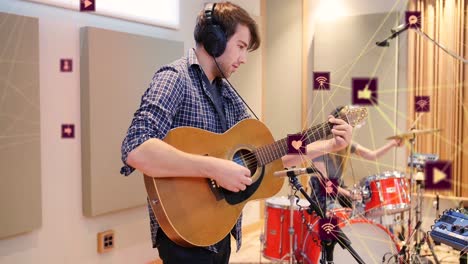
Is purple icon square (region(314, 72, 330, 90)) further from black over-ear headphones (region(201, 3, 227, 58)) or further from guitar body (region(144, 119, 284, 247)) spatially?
black over-ear headphones (region(201, 3, 227, 58))

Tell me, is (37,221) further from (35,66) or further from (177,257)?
(177,257)

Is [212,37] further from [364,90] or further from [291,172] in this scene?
[364,90]

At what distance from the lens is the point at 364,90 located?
2.73 feet

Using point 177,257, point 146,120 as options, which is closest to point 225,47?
point 146,120

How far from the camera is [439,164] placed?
72 centimetres

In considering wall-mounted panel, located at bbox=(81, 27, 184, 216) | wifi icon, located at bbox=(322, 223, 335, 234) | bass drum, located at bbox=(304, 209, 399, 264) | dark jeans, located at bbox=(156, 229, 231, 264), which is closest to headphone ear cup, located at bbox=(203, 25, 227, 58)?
dark jeans, located at bbox=(156, 229, 231, 264)

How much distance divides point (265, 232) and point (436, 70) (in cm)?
141

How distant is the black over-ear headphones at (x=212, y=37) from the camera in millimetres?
1241

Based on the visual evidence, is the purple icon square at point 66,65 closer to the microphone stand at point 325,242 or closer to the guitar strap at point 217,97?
the guitar strap at point 217,97

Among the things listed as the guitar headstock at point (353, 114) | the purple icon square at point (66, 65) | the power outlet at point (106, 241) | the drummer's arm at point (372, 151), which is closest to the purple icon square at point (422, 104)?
the guitar headstock at point (353, 114)

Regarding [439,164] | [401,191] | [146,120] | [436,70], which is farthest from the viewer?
[401,191]

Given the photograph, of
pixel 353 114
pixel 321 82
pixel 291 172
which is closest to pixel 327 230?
pixel 291 172

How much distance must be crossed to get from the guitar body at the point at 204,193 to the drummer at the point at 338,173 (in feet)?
1.35

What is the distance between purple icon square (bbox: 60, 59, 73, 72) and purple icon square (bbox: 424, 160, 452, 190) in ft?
5.79
